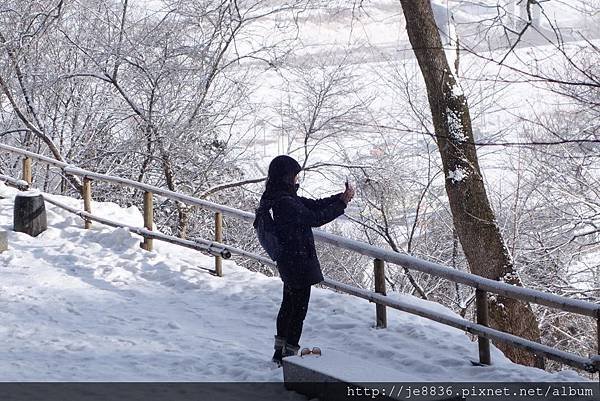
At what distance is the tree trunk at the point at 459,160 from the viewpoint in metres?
10.1

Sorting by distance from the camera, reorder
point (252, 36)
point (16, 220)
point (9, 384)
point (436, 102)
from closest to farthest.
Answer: point (9, 384)
point (436, 102)
point (16, 220)
point (252, 36)

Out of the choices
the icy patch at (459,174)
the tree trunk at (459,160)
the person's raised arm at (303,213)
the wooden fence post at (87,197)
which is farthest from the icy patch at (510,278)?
the wooden fence post at (87,197)

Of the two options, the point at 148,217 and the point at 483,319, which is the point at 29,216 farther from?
the point at 483,319

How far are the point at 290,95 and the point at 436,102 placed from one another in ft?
43.7

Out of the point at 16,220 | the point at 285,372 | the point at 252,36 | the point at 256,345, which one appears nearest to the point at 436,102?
the point at 256,345

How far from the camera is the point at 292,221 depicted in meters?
6.59

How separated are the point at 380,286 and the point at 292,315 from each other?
4.27 ft

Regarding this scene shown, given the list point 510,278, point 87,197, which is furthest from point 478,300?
point 87,197

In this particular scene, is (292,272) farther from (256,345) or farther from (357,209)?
(357,209)

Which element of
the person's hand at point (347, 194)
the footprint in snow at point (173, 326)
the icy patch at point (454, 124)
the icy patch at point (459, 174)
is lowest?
the footprint in snow at point (173, 326)

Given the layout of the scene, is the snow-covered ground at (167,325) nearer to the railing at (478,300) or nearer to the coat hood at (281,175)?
the railing at (478,300)

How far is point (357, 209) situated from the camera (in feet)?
80.6

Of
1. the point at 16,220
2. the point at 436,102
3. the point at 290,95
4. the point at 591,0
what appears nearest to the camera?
the point at 436,102

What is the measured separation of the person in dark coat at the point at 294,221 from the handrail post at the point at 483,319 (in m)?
1.28
